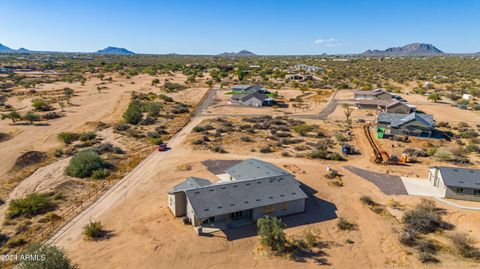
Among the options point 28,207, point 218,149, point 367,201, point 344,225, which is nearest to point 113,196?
point 28,207

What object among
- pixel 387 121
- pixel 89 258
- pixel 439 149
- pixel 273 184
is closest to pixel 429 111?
pixel 387 121

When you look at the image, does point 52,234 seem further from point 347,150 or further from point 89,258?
point 347,150

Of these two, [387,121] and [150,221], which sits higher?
[387,121]

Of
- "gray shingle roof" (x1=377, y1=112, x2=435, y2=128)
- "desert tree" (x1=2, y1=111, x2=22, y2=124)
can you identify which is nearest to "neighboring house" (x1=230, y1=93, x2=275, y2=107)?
"gray shingle roof" (x1=377, y1=112, x2=435, y2=128)

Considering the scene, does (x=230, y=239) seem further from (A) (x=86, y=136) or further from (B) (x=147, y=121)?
(B) (x=147, y=121)

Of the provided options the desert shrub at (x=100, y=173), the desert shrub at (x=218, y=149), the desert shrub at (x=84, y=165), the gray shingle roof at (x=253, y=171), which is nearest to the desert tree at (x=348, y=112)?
the desert shrub at (x=218, y=149)

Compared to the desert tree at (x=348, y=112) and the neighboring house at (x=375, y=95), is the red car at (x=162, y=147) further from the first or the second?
the neighboring house at (x=375, y=95)
